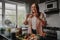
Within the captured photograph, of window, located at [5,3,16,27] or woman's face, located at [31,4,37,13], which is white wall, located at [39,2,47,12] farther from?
window, located at [5,3,16,27]

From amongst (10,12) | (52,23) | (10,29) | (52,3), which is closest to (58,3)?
(52,3)

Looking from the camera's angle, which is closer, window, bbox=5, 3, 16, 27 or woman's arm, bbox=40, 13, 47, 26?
woman's arm, bbox=40, 13, 47, 26

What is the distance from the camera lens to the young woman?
144 centimetres

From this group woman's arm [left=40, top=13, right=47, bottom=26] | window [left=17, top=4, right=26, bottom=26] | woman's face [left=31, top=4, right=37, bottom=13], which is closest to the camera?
woman's arm [left=40, top=13, right=47, bottom=26]

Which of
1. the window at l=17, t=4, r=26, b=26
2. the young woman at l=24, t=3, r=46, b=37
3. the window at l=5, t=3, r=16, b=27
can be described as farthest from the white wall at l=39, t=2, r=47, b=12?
the window at l=5, t=3, r=16, b=27

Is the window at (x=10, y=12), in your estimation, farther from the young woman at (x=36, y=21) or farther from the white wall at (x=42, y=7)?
the white wall at (x=42, y=7)

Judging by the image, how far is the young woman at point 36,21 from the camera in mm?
1440

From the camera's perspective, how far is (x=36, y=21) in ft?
4.96

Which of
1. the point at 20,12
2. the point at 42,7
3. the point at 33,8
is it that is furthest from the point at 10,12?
the point at 42,7

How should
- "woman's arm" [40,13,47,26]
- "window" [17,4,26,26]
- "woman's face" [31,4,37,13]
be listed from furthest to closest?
"window" [17,4,26,26], "woman's face" [31,4,37,13], "woman's arm" [40,13,47,26]

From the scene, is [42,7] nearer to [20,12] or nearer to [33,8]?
[33,8]

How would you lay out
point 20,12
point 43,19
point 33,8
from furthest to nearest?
point 20,12 → point 33,8 → point 43,19

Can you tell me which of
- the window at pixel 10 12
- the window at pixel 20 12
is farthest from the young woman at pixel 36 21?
the window at pixel 10 12

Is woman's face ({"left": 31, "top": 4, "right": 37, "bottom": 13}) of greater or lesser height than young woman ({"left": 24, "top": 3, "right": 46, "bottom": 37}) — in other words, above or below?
above
